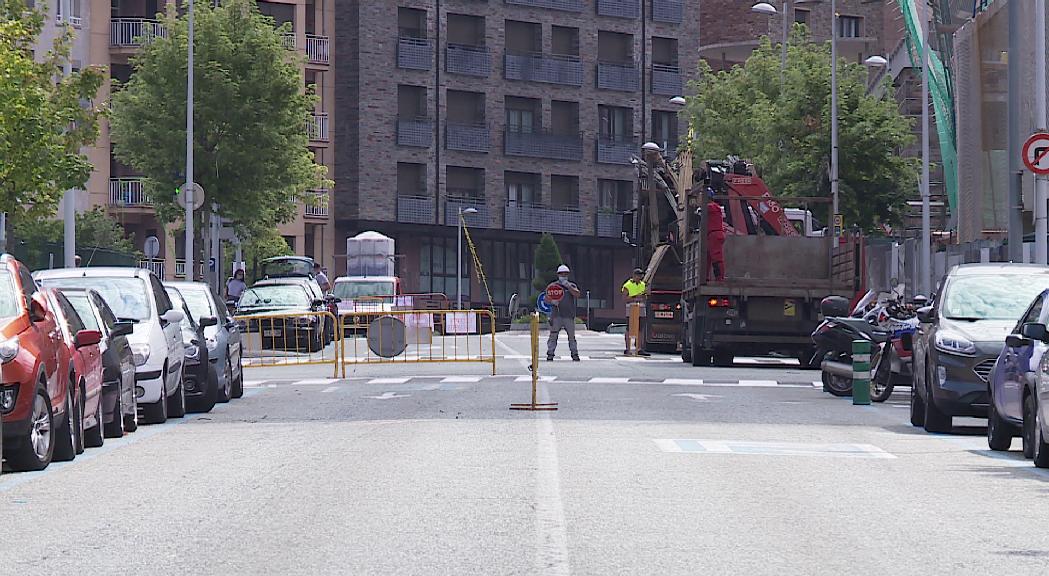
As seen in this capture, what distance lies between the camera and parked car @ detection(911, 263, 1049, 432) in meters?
19.0

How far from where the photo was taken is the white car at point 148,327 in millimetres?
20938

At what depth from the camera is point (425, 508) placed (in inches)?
473

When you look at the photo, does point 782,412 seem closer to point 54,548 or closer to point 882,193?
point 54,548

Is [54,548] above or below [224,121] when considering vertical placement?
below

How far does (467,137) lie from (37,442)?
6874 centimetres

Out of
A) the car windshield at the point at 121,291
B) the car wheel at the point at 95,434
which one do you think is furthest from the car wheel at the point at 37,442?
the car windshield at the point at 121,291

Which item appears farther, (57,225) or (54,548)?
(57,225)

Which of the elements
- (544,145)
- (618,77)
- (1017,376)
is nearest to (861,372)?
(1017,376)

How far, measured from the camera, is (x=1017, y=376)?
1667cm

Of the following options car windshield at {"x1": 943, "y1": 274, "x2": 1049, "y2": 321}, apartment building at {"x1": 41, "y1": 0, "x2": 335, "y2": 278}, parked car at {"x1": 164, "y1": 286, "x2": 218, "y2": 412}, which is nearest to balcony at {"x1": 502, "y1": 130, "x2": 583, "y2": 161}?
apartment building at {"x1": 41, "y1": 0, "x2": 335, "y2": 278}

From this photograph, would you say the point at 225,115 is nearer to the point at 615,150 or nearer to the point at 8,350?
the point at 8,350

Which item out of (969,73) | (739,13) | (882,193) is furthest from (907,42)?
(739,13)

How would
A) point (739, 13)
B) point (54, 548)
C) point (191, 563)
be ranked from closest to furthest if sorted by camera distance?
point (191, 563) < point (54, 548) < point (739, 13)

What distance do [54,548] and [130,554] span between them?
51 cm
